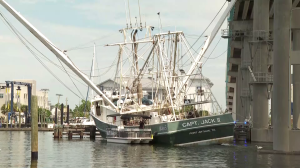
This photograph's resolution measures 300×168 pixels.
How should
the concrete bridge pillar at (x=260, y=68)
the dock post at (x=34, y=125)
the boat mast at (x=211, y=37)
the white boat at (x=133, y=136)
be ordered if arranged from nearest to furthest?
the dock post at (x=34, y=125) → the white boat at (x=133, y=136) → the concrete bridge pillar at (x=260, y=68) → the boat mast at (x=211, y=37)

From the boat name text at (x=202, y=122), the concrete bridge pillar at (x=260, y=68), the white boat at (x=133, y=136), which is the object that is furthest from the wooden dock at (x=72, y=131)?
the boat name text at (x=202, y=122)

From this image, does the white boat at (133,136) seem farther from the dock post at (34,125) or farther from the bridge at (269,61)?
the dock post at (34,125)

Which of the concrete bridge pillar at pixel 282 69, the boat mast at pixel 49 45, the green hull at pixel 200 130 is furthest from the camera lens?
the boat mast at pixel 49 45

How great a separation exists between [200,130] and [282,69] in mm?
16784

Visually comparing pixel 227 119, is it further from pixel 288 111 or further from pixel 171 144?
pixel 288 111

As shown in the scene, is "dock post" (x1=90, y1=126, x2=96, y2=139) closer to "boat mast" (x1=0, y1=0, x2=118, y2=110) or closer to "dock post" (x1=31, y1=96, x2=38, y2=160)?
"boat mast" (x1=0, y1=0, x2=118, y2=110)

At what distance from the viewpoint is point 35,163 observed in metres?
35.7

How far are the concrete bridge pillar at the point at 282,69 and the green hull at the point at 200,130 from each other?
14796 mm

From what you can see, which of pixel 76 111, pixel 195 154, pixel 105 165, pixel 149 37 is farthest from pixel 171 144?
pixel 76 111

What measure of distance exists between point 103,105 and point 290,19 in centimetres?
3346

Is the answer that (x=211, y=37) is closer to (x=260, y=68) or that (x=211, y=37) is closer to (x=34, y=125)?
(x=260, y=68)

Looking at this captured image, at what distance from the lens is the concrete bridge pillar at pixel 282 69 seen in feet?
113

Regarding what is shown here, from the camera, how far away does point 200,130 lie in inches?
1980

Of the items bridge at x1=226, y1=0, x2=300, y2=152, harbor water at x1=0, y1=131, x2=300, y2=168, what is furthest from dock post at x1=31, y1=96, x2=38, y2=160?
bridge at x1=226, y1=0, x2=300, y2=152
